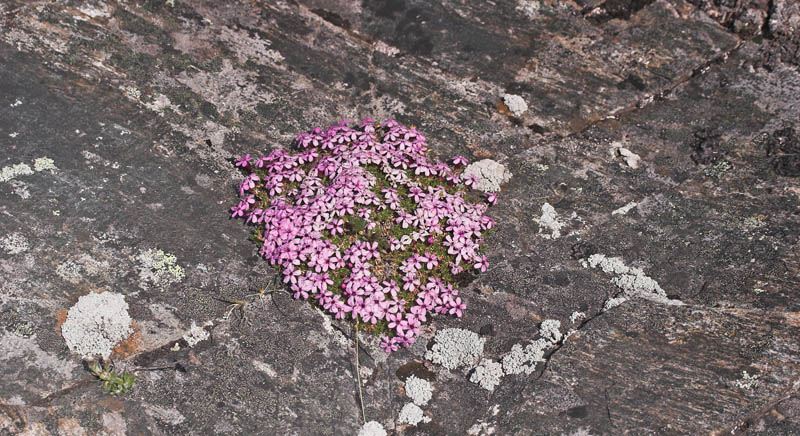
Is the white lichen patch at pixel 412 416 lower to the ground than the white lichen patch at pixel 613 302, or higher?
lower

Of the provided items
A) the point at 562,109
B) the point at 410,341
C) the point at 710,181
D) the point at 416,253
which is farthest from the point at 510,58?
the point at 410,341

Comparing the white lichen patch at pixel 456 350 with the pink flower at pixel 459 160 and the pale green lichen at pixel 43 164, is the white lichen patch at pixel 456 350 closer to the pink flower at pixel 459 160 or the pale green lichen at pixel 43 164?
the pink flower at pixel 459 160

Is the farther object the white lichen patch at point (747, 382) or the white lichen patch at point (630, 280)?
the white lichen patch at point (630, 280)

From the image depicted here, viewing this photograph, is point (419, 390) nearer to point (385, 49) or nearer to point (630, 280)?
point (630, 280)

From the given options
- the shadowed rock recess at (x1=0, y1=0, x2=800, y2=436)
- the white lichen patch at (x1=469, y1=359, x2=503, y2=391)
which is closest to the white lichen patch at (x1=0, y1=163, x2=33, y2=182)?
the shadowed rock recess at (x1=0, y1=0, x2=800, y2=436)

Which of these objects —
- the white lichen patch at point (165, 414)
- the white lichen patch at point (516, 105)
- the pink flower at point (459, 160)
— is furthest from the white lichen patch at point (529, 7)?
the white lichen patch at point (165, 414)

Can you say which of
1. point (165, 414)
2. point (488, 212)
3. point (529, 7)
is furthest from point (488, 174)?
point (165, 414)

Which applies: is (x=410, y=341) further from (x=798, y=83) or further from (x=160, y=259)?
(x=798, y=83)
